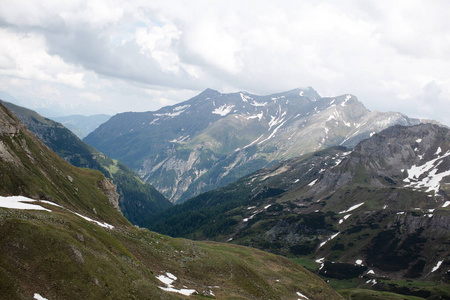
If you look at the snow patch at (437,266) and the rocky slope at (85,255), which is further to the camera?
the snow patch at (437,266)

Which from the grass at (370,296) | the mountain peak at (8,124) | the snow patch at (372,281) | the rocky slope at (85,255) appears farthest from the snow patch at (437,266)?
the mountain peak at (8,124)

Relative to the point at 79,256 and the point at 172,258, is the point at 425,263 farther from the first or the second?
the point at 79,256

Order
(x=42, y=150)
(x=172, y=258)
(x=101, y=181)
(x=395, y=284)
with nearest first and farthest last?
1. (x=172, y=258)
2. (x=42, y=150)
3. (x=101, y=181)
4. (x=395, y=284)

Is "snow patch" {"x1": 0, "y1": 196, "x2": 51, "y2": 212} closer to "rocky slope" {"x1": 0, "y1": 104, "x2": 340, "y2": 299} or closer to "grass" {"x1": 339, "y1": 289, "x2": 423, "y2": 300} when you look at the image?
"rocky slope" {"x1": 0, "y1": 104, "x2": 340, "y2": 299}

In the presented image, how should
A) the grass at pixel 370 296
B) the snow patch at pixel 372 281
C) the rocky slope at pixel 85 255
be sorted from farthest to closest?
the snow patch at pixel 372 281 → the grass at pixel 370 296 → the rocky slope at pixel 85 255

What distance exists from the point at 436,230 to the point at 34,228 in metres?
220

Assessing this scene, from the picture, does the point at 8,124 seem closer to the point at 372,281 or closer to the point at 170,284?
the point at 170,284

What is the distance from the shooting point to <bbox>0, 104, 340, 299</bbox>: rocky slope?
35281mm

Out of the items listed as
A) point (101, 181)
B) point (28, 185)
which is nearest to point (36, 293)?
point (28, 185)

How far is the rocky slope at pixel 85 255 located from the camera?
35.3 metres

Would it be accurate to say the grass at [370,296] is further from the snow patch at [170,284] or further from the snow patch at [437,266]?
the snow patch at [170,284]

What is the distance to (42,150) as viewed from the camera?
105125 mm

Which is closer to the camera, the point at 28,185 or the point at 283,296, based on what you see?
the point at 28,185

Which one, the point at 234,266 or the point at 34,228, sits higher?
the point at 34,228
